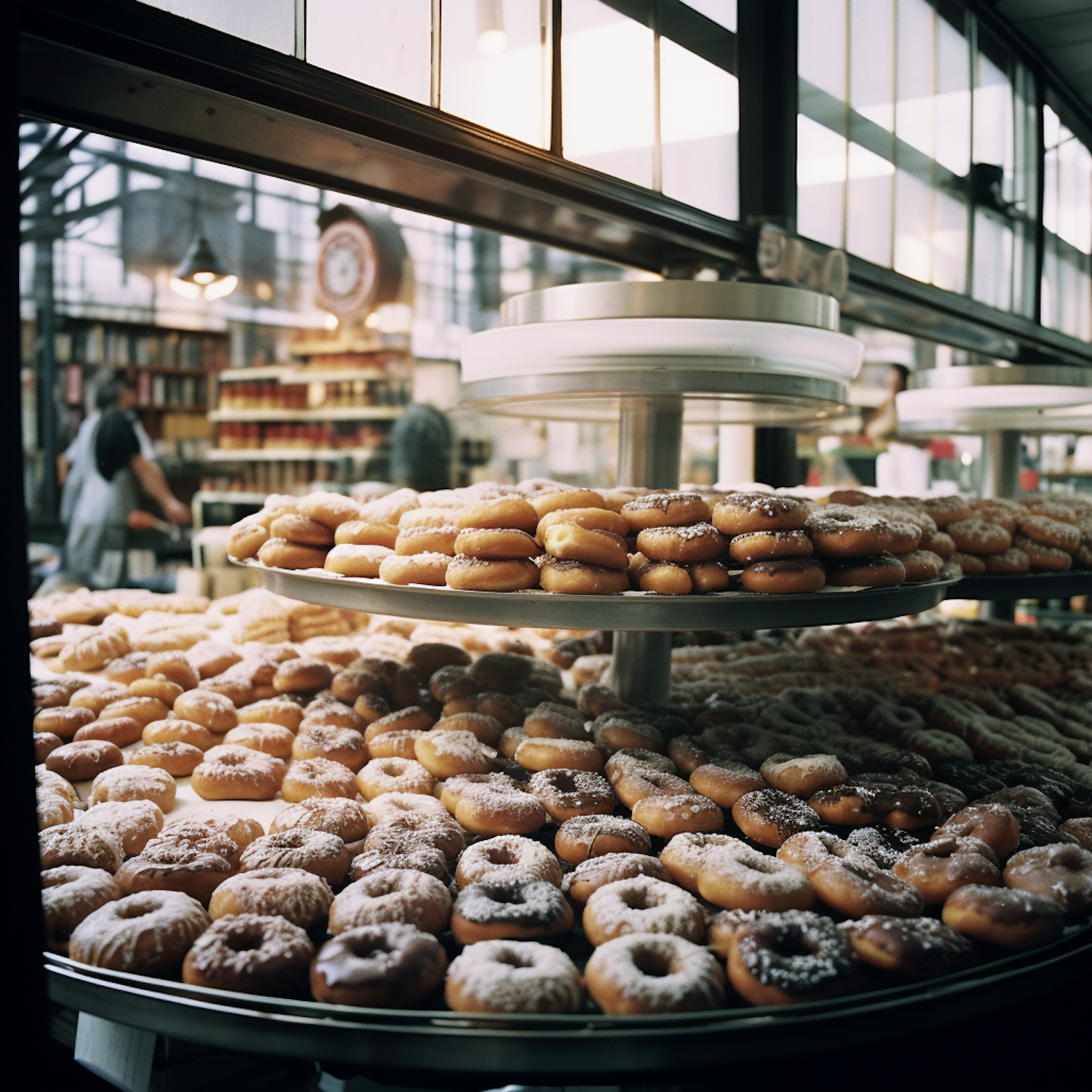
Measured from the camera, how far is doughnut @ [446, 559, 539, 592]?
5.32 feet

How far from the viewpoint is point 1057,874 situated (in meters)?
1.44

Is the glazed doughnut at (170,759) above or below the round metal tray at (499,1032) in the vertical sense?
above

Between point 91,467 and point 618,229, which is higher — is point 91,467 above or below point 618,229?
below

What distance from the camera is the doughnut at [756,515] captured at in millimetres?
1713

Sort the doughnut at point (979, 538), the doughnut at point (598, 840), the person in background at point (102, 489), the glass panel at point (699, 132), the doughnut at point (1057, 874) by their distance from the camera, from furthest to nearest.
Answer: the person in background at point (102, 489)
the glass panel at point (699, 132)
the doughnut at point (979, 538)
the doughnut at point (598, 840)
the doughnut at point (1057, 874)

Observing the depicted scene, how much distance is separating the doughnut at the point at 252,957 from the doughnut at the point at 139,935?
3 cm

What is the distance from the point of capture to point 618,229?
8.11 ft

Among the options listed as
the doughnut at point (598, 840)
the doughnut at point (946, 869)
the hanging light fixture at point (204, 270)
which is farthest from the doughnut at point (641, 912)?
the hanging light fixture at point (204, 270)

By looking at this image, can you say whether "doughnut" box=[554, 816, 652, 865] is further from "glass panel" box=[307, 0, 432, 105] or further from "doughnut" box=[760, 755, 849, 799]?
"glass panel" box=[307, 0, 432, 105]

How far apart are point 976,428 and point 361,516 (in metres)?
2.95

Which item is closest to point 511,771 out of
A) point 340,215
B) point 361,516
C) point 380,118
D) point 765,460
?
point 361,516

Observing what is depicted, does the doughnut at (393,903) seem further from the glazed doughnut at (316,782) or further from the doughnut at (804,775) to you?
the doughnut at (804,775)

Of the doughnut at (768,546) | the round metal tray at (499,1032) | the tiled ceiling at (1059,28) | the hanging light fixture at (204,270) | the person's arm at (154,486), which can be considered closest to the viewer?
the round metal tray at (499,1032)

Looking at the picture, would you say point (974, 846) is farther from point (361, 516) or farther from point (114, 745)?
point (114, 745)
